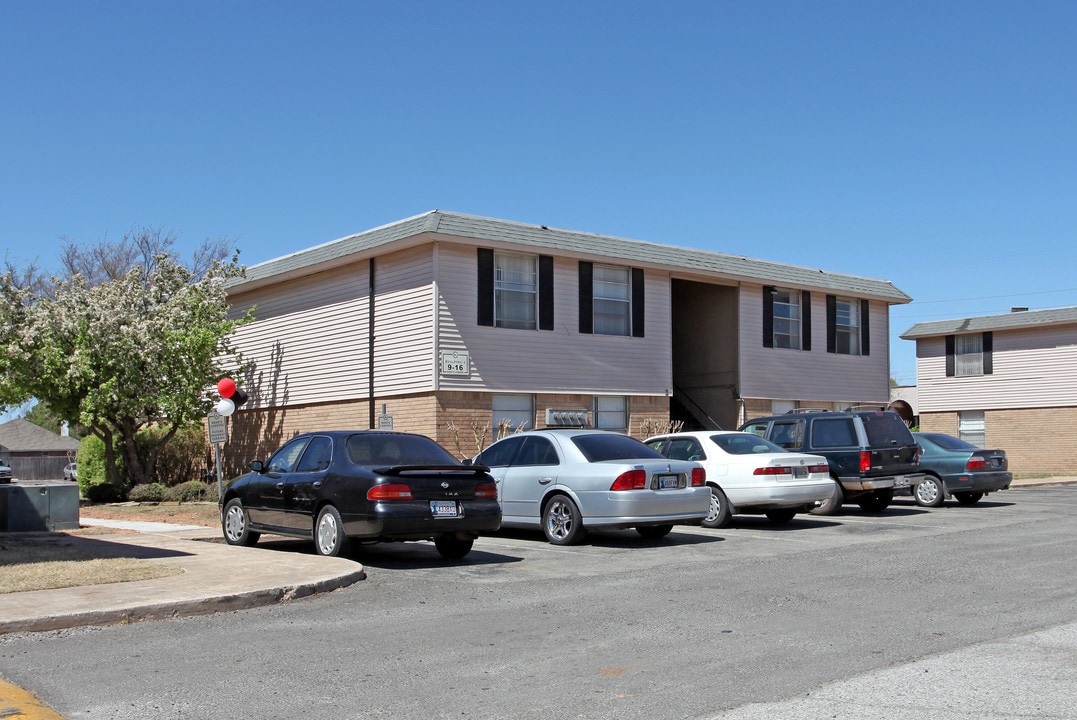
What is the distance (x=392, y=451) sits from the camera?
12625mm

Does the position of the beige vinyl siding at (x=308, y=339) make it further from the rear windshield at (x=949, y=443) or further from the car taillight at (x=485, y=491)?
the car taillight at (x=485, y=491)

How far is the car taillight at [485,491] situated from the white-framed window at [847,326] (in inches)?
835

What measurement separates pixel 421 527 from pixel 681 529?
600 centimetres

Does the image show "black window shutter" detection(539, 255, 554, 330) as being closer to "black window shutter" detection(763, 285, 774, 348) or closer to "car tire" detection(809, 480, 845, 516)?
"black window shutter" detection(763, 285, 774, 348)

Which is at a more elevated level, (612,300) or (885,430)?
(612,300)

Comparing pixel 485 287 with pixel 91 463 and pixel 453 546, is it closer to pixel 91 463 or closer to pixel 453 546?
pixel 453 546

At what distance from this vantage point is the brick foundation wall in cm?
3931

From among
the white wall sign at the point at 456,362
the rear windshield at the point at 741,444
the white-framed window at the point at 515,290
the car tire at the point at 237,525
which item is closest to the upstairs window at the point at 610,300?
the white-framed window at the point at 515,290

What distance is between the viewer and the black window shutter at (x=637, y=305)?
2642cm

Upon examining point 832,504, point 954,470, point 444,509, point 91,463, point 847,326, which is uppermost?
point 847,326

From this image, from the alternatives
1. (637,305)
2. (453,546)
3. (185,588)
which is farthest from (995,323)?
→ (185,588)

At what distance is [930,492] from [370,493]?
13512mm

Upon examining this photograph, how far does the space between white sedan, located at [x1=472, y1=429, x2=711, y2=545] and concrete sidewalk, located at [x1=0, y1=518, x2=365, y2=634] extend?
137 inches

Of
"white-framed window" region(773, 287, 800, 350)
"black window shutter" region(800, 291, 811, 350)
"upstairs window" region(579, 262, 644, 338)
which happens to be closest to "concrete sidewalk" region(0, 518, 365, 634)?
"upstairs window" region(579, 262, 644, 338)
